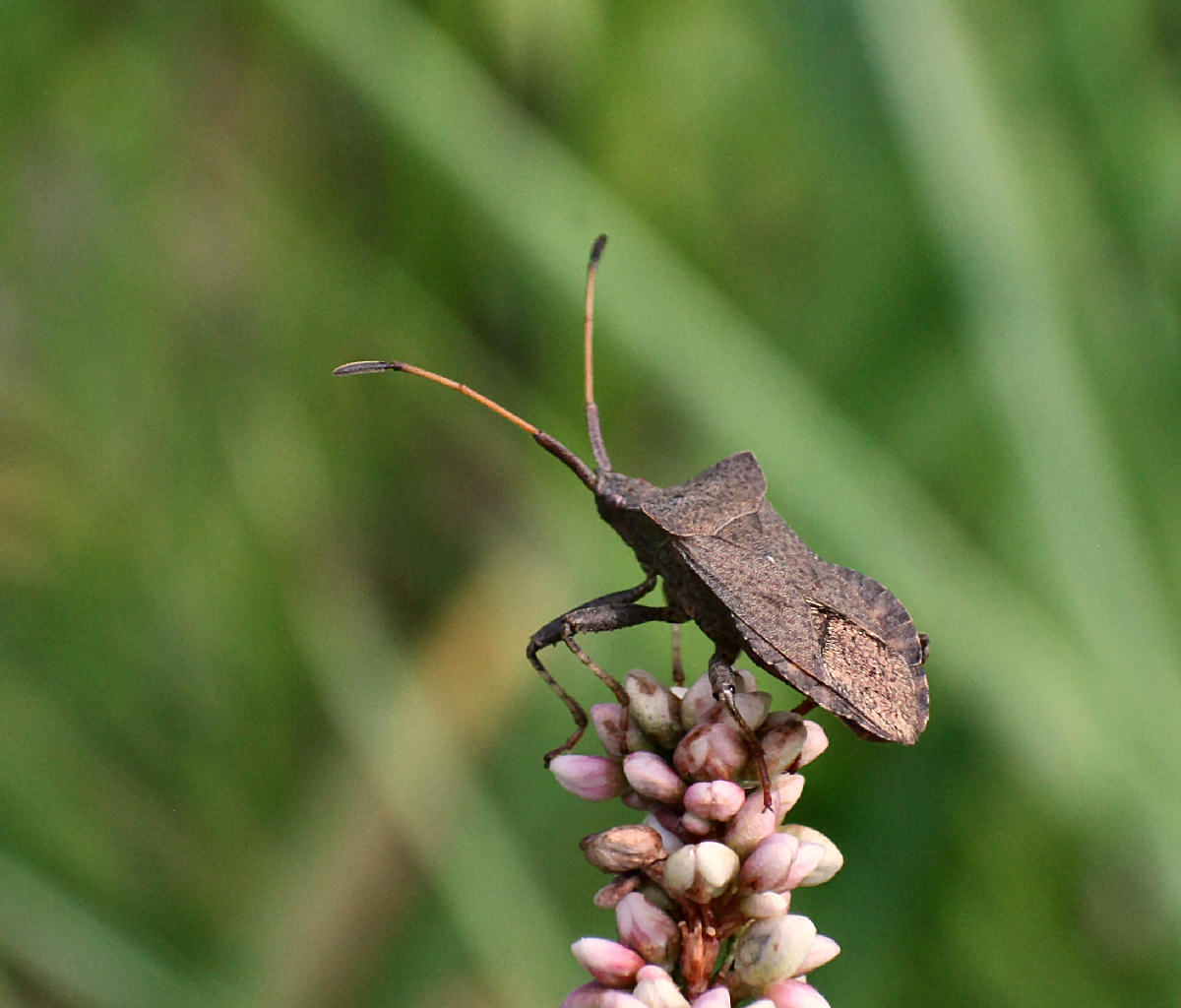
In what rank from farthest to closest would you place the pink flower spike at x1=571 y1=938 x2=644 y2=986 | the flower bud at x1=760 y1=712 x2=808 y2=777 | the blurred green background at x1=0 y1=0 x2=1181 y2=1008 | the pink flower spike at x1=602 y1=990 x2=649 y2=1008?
the blurred green background at x1=0 y1=0 x2=1181 y2=1008 < the flower bud at x1=760 y1=712 x2=808 y2=777 < the pink flower spike at x1=571 y1=938 x2=644 y2=986 < the pink flower spike at x1=602 y1=990 x2=649 y2=1008

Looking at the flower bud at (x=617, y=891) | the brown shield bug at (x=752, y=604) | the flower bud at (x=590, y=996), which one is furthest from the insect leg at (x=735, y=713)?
the flower bud at (x=590, y=996)

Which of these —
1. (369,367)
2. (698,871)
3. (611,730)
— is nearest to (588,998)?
(698,871)

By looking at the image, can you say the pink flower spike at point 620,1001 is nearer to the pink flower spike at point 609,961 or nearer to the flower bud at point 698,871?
the pink flower spike at point 609,961

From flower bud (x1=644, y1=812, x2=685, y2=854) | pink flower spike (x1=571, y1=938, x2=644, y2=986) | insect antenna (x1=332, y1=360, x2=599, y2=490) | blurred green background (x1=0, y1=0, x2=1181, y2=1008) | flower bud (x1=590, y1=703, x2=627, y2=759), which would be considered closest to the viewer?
pink flower spike (x1=571, y1=938, x2=644, y2=986)

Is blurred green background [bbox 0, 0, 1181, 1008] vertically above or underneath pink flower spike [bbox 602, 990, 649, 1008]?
above

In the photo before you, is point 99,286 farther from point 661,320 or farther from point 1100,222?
point 1100,222

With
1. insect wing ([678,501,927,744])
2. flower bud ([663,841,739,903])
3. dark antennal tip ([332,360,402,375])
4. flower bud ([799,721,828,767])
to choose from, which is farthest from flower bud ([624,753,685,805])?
dark antennal tip ([332,360,402,375])

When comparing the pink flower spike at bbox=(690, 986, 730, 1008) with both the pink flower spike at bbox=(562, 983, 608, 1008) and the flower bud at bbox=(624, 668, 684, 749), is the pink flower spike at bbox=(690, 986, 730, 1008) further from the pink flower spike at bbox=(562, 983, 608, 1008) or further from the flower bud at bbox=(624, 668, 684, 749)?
the flower bud at bbox=(624, 668, 684, 749)
